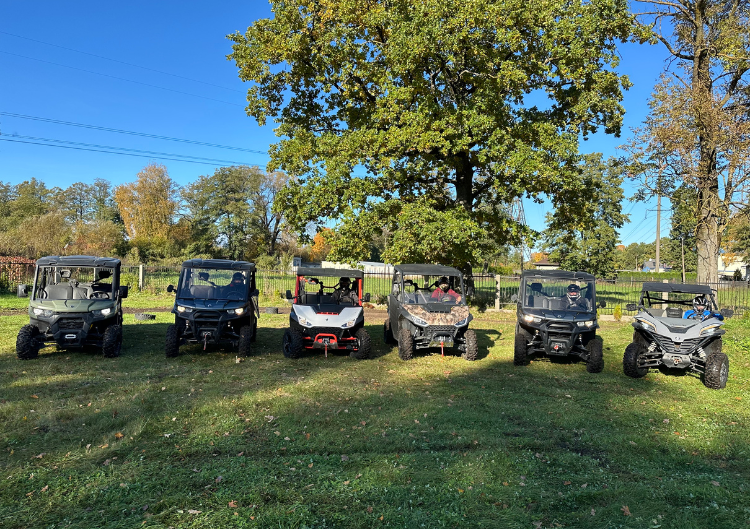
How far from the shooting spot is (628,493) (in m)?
4.68

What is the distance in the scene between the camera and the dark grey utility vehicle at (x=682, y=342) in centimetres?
898

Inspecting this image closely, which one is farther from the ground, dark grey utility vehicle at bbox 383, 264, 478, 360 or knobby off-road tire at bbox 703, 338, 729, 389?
→ dark grey utility vehicle at bbox 383, 264, 478, 360

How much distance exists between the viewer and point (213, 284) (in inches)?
446

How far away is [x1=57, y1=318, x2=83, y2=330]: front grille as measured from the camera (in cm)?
994

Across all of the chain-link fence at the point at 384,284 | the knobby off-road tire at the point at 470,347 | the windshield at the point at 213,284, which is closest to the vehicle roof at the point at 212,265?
the windshield at the point at 213,284

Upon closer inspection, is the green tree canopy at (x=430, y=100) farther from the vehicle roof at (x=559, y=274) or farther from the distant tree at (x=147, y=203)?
the distant tree at (x=147, y=203)

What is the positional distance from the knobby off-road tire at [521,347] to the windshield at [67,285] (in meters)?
8.65

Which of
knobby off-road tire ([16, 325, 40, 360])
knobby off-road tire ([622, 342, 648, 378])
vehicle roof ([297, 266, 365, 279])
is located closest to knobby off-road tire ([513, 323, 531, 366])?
knobby off-road tire ([622, 342, 648, 378])

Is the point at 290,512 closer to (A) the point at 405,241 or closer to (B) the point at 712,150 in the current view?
(A) the point at 405,241

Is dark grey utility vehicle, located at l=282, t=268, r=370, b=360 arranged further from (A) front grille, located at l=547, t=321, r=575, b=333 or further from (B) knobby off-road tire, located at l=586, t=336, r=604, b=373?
(B) knobby off-road tire, located at l=586, t=336, r=604, b=373

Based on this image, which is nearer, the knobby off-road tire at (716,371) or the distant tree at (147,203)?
the knobby off-road tire at (716,371)

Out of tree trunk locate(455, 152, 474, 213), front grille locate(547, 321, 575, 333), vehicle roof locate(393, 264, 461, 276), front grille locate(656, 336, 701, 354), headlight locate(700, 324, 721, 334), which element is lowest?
front grille locate(656, 336, 701, 354)

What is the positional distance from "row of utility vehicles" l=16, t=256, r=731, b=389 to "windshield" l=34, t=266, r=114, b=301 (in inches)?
0.7

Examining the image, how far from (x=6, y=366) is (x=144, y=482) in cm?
653
